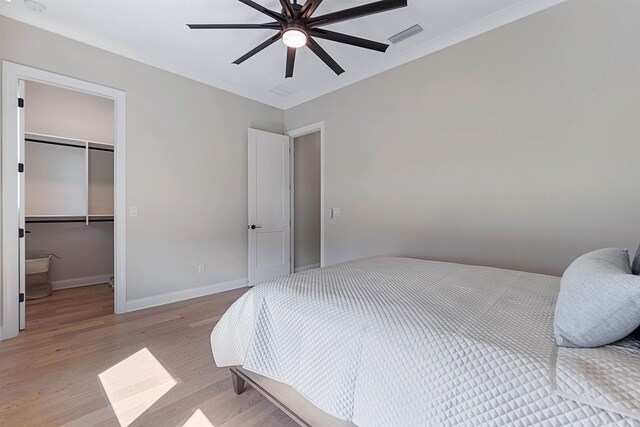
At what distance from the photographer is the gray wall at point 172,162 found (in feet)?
8.92

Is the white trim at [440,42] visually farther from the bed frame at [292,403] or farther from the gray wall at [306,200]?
the bed frame at [292,403]

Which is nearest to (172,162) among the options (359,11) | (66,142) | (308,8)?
(66,142)

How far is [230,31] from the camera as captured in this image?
265 centimetres

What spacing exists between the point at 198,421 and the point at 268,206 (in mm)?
2961

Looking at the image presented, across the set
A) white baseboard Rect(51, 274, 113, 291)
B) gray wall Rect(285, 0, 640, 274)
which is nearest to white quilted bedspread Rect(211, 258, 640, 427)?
gray wall Rect(285, 0, 640, 274)

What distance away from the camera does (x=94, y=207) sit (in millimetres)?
4102

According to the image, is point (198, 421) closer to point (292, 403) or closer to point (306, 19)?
point (292, 403)

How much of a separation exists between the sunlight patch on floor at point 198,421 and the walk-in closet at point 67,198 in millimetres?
2488

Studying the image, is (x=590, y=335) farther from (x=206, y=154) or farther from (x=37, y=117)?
(x=37, y=117)

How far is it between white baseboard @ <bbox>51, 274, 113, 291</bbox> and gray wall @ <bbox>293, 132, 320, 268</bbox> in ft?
9.41

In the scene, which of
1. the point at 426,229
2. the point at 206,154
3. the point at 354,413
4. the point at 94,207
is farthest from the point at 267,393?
the point at 94,207

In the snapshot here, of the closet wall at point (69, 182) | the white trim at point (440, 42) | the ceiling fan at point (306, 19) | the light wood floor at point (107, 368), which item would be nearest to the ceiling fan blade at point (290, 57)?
the ceiling fan at point (306, 19)

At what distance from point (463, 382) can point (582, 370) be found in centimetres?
29

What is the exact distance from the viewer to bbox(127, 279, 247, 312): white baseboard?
3.05 metres
